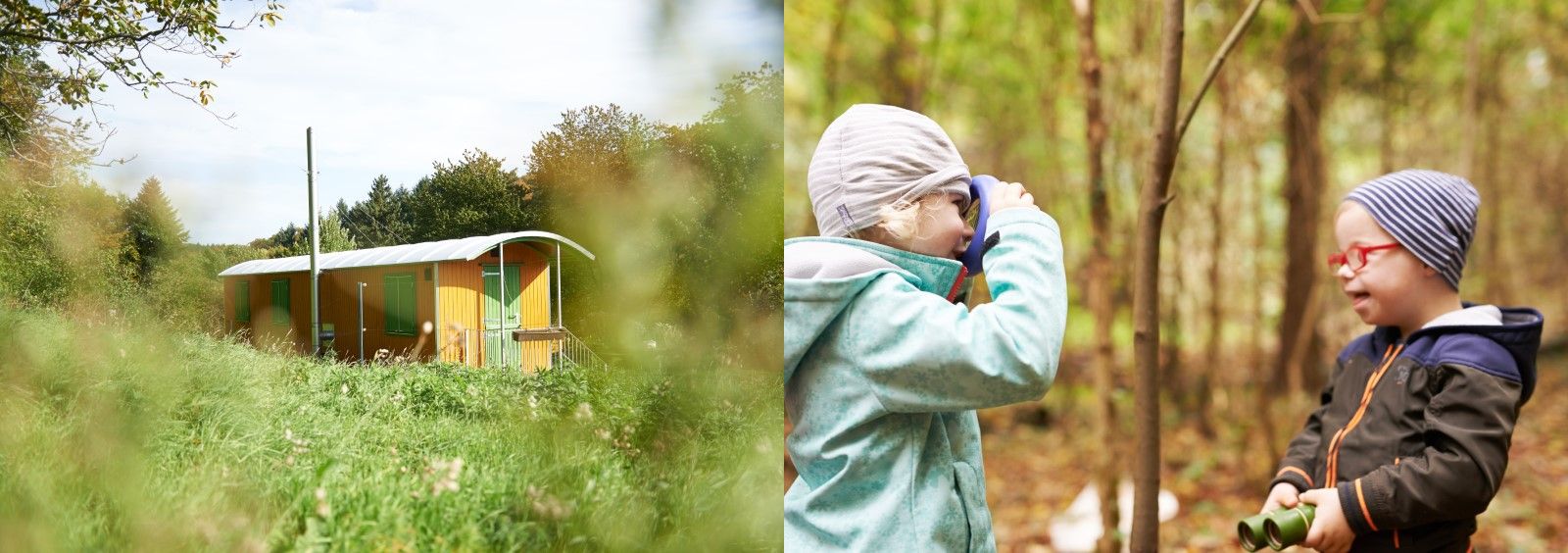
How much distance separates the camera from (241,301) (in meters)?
0.92

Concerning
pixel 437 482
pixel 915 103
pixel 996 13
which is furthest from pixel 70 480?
pixel 996 13

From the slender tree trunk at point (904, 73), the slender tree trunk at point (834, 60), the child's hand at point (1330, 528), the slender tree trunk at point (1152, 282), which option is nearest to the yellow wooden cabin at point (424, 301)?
the slender tree trunk at point (1152, 282)

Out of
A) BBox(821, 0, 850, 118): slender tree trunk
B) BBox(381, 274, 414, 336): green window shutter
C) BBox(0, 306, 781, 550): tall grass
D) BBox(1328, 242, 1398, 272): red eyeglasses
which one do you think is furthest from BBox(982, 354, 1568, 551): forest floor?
BBox(381, 274, 414, 336): green window shutter

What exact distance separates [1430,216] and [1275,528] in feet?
1.89

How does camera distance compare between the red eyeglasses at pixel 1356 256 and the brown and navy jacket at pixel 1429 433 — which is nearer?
the brown and navy jacket at pixel 1429 433

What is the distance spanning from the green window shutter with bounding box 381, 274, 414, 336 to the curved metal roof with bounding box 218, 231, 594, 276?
0.02 m

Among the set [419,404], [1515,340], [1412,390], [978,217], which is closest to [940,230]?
[978,217]

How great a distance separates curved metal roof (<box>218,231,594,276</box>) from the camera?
0.94m

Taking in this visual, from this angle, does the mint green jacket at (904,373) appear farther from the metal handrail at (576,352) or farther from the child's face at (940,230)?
the metal handrail at (576,352)

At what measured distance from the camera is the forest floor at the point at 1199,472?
10.9ft

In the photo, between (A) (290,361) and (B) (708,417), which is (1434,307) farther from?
(A) (290,361)

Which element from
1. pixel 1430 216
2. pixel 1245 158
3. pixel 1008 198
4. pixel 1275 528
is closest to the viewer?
pixel 1008 198

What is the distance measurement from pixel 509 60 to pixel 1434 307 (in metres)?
1.46

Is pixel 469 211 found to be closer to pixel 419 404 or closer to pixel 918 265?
pixel 419 404
